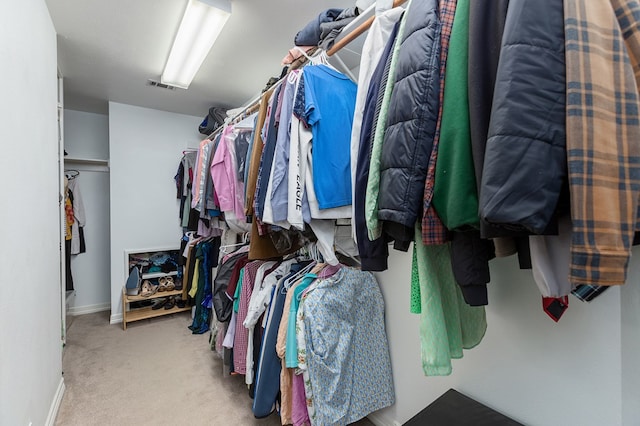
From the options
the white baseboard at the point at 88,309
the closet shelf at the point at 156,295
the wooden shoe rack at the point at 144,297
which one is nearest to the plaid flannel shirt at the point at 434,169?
the wooden shoe rack at the point at 144,297

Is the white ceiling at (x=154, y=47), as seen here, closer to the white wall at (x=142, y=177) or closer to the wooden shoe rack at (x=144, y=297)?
the white wall at (x=142, y=177)

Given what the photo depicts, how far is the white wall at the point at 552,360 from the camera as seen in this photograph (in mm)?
813

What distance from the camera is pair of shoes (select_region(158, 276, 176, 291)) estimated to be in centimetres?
328

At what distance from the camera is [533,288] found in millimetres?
992

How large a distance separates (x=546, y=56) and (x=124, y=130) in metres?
3.88

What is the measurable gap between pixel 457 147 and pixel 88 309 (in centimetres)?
446

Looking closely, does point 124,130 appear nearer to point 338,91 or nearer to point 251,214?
point 251,214

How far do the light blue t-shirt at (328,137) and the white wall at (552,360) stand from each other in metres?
0.66

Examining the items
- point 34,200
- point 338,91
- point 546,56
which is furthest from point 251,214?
point 546,56

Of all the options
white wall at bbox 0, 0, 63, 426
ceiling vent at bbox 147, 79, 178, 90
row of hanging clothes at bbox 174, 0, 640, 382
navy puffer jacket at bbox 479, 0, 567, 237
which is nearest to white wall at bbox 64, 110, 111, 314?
ceiling vent at bbox 147, 79, 178, 90

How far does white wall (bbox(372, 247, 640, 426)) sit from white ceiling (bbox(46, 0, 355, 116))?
58.5 inches

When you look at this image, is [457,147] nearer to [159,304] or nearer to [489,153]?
[489,153]

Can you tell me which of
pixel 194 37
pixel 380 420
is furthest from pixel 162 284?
pixel 380 420

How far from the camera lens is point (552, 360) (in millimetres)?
962
